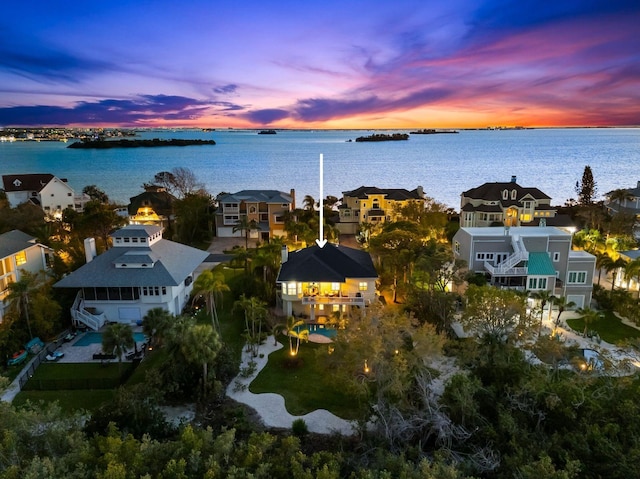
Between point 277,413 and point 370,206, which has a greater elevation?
point 370,206

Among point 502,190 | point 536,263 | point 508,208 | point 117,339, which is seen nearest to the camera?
point 117,339

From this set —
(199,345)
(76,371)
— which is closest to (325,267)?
(199,345)

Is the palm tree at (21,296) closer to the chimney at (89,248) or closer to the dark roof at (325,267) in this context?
the chimney at (89,248)

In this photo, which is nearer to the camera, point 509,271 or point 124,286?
point 124,286

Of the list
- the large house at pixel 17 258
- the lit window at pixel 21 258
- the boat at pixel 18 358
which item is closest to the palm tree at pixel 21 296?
the large house at pixel 17 258

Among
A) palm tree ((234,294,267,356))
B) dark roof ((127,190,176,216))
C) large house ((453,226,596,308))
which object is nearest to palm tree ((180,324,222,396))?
palm tree ((234,294,267,356))

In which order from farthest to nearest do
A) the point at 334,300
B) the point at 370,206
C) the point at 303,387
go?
the point at 370,206
the point at 334,300
the point at 303,387

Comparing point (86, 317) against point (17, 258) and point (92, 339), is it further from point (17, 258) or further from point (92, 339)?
point (17, 258)
